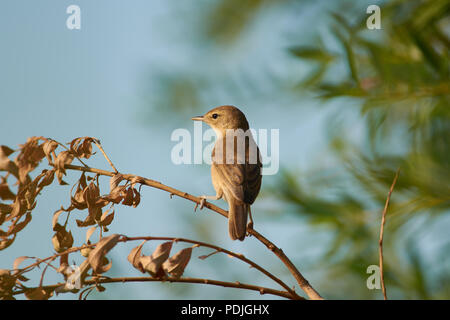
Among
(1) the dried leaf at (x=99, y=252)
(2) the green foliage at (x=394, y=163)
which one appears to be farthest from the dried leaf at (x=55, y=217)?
(2) the green foliage at (x=394, y=163)

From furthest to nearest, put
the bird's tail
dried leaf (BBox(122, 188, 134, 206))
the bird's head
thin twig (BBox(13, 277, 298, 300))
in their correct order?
the bird's head → the bird's tail → dried leaf (BBox(122, 188, 134, 206)) → thin twig (BBox(13, 277, 298, 300))

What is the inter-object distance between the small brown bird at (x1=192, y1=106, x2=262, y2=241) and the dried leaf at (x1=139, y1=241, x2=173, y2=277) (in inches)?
26.5

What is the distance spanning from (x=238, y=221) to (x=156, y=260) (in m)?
0.80

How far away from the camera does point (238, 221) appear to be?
183 cm

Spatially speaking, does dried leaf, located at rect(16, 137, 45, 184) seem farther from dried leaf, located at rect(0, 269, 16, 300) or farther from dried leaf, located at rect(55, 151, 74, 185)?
dried leaf, located at rect(0, 269, 16, 300)

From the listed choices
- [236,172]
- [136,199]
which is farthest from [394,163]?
[136,199]

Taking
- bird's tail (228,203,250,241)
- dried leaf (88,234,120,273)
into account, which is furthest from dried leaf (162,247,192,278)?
bird's tail (228,203,250,241)

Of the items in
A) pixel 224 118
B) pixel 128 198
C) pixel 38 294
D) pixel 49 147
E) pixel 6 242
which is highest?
pixel 224 118

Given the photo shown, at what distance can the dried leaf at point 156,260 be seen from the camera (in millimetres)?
1040

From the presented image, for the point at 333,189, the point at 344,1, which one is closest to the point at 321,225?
the point at 333,189

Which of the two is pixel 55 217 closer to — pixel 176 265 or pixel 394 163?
pixel 176 265

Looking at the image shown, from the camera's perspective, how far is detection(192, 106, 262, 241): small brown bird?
74.3 inches

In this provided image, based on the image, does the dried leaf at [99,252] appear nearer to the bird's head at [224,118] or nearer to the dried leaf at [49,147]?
the dried leaf at [49,147]
